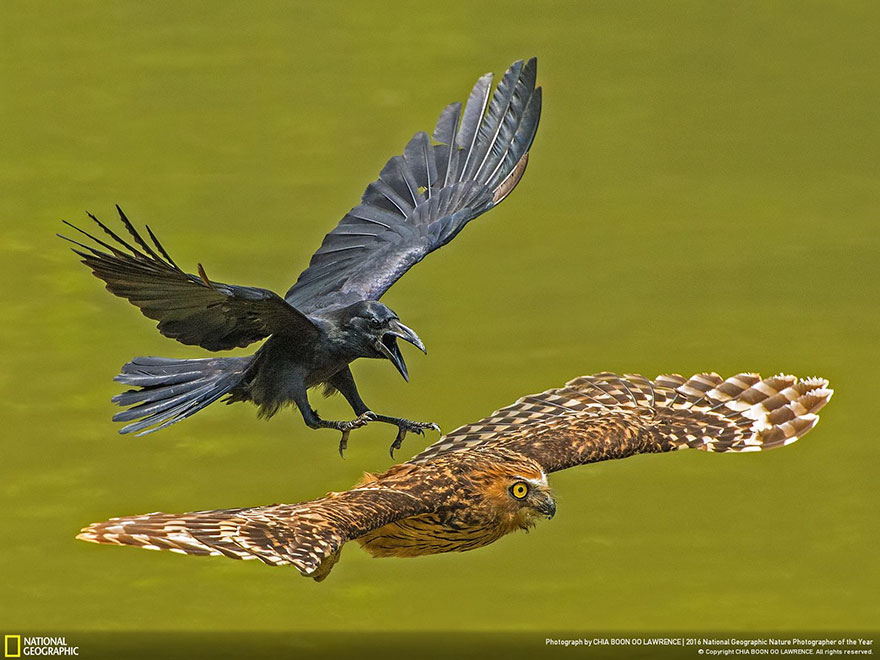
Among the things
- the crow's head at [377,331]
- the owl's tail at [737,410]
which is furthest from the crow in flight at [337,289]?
the owl's tail at [737,410]

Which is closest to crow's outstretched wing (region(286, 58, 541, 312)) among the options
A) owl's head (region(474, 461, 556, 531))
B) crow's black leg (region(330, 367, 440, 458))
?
crow's black leg (region(330, 367, 440, 458))

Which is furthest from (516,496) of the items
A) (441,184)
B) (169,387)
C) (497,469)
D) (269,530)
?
(441,184)

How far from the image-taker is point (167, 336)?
796 cm

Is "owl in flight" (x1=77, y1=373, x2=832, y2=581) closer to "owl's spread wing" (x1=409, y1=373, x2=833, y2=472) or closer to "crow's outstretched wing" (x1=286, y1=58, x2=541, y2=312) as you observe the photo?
"owl's spread wing" (x1=409, y1=373, x2=833, y2=472)

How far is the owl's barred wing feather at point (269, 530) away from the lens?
6.89 metres

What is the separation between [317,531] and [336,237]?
257cm

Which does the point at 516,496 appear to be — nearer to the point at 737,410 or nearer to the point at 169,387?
the point at 169,387

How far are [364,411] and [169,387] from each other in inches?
37.0

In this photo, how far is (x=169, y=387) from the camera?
27.5 ft

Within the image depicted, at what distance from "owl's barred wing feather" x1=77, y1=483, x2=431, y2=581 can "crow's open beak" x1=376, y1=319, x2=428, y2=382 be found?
66cm

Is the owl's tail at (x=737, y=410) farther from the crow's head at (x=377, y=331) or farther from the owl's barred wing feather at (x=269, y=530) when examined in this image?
the owl's barred wing feather at (x=269, y=530)

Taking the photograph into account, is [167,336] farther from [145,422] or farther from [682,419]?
[682,419]

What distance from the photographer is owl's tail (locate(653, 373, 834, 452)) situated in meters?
9.39

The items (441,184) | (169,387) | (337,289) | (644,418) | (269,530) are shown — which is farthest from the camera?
(441,184)
